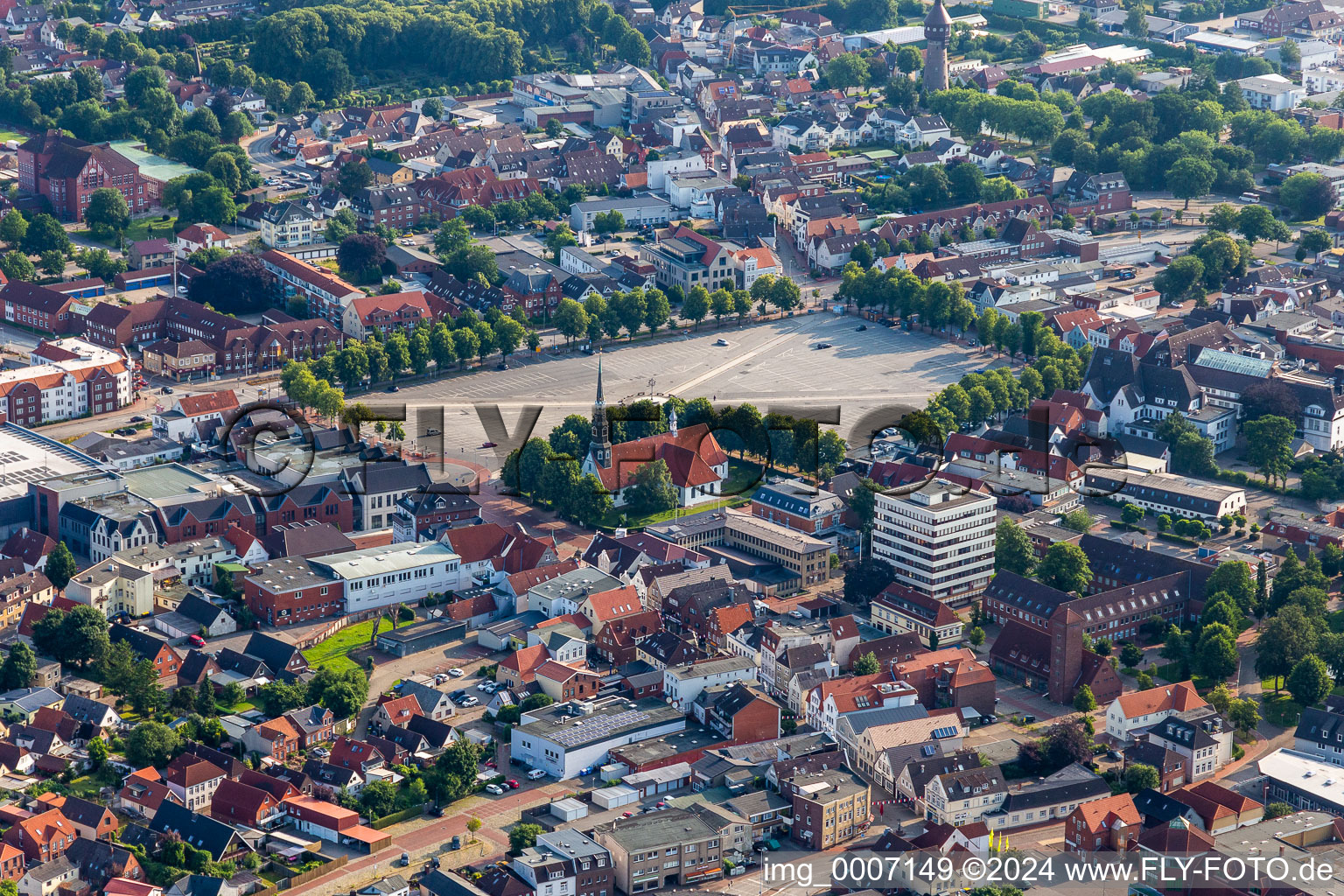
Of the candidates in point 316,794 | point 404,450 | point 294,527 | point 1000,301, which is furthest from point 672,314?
point 316,794

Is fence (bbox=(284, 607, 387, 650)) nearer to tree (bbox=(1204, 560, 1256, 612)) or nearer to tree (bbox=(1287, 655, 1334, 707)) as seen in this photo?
tree (bbox=(1204, 560, 1256, 612))

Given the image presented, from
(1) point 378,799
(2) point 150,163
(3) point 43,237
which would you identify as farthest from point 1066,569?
(2) point 150,163

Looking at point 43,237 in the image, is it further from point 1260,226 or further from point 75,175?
point 1260,226

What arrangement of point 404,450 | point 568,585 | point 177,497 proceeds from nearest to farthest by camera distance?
point 568,585 → point 177,497 → point 404,450

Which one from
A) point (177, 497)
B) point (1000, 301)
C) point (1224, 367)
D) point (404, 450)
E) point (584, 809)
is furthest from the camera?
point (1000, 301)

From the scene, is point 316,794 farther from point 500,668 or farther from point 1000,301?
point 1000,301

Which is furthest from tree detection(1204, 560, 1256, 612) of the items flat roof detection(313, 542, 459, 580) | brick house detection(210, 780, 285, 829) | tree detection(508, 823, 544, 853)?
brick house detection(210, 780, 285, 829)

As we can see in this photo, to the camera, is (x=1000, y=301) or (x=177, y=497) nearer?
(x=177, y=497)
